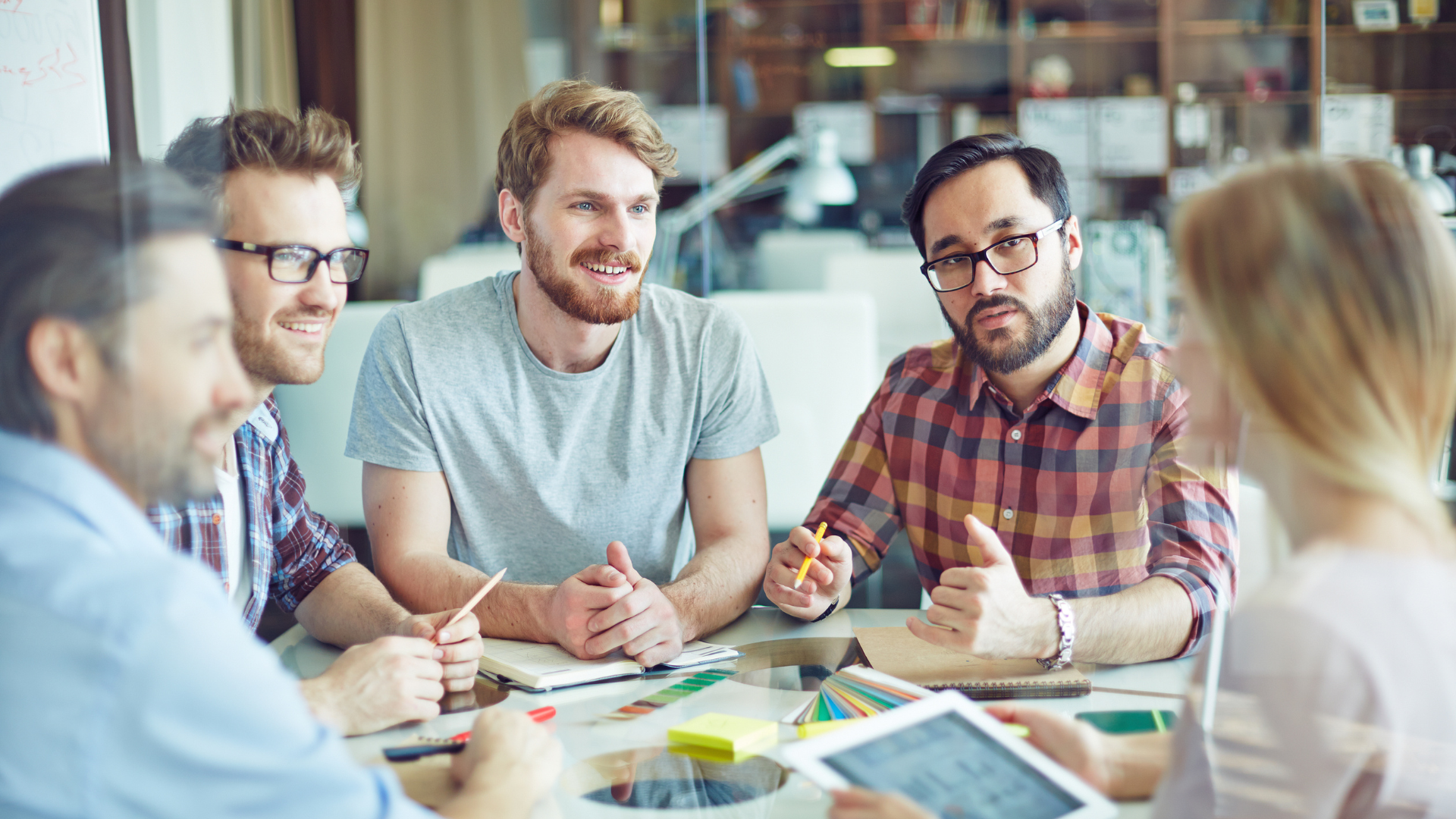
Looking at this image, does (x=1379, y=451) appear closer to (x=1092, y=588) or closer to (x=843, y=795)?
(x=843, y=795)

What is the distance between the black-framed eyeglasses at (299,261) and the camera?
0.93m

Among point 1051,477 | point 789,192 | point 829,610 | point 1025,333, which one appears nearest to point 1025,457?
point 1051,477

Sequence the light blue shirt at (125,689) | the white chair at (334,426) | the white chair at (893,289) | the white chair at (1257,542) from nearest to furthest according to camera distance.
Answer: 1. the light blue shirt at (125,689)
2. the white chair at (1257,542)
3. the white chair at (334,426)
4. the white chair at (893,289)

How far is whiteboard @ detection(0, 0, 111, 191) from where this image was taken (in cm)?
86

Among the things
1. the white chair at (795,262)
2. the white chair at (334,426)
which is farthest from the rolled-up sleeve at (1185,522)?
the white chair at (795,262)

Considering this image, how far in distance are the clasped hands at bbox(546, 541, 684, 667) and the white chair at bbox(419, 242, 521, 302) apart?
542 mm

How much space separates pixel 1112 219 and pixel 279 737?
4836 millimetres

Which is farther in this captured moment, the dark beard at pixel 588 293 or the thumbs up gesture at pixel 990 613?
the dark beard at pixel 588 293

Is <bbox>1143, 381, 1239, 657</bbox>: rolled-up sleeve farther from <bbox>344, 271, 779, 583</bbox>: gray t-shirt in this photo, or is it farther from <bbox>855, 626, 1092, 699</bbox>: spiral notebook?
<bbox>344, 271, 779, 583</bbox>: gray t-shirt

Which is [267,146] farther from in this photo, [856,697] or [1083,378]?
[1083,378]

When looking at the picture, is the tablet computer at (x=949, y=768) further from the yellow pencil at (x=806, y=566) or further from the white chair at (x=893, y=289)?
the white chair at (x=893, y=289)

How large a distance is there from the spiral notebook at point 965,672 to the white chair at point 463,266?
75 centimetres

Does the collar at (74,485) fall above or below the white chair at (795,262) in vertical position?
below

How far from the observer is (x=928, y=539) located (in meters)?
1.40
